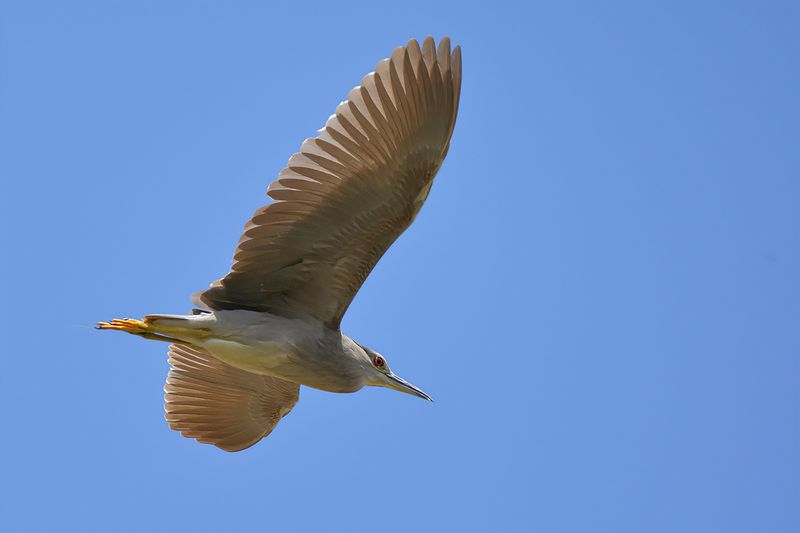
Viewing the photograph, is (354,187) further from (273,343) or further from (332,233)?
(273,343)

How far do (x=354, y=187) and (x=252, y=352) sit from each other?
1.74 metres

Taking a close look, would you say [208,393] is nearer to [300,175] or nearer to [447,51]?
[300,175]

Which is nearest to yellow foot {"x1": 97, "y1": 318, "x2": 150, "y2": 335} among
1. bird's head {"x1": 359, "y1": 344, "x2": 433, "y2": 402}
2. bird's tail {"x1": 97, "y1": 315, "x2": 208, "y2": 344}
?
bird's tail {"x1": 97, "y1": 315, "x2": 208, "y2": 344}

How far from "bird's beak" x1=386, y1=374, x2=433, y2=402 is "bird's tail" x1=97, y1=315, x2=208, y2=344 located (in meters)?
1.88

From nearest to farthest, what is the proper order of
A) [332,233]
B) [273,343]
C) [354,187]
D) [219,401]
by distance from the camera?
[354,187], [332,233], [273,343], [219,401]

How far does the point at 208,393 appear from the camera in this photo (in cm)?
1138

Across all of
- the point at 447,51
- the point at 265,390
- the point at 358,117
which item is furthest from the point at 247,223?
the point at 265,390

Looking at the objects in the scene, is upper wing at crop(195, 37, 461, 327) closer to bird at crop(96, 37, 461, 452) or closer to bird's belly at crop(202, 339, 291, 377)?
bird at crop(96, 37, 461, 452)

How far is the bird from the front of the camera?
8484 millimetres

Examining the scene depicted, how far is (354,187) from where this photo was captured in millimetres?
8758

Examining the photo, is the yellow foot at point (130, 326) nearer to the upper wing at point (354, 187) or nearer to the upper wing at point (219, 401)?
the upper wing at point (354, 187)

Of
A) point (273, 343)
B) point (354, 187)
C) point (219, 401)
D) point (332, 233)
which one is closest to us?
point (354, 187)

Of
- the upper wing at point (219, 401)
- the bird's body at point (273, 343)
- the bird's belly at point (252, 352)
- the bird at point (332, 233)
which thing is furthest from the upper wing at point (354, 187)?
the upper wing at point (219, 401)

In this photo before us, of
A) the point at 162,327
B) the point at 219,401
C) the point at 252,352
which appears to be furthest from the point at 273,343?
the point at 219,401
